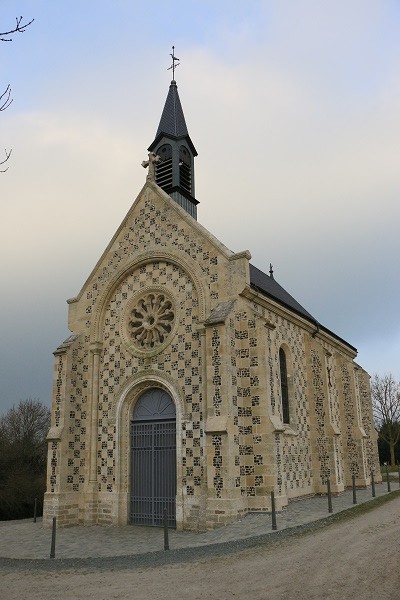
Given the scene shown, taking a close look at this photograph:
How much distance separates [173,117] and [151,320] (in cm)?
1175

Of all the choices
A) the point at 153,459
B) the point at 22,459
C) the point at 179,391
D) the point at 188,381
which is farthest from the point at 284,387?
the point at 22,459

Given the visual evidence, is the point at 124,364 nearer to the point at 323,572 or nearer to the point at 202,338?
the point at 202,338

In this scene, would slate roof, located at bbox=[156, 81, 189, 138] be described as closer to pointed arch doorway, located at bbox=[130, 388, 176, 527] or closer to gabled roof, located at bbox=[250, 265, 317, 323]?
gabled roof, located at bbox=[250, 265, 317, 323]

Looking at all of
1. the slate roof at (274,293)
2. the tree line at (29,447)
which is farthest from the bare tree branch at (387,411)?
the slate roof at (274,293)

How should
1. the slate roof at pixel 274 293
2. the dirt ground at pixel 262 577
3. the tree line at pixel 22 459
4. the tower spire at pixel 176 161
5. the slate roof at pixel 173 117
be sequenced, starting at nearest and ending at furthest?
the dirt ground at pixel 262 577 < the slate roof at pixel 274 293 < the tower spire at pixel 176 161 < the slate roof at pixel 173 117 < the tree line at pixel 22 459

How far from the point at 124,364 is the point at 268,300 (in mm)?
5665

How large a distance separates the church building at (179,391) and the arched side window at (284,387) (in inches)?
1.6

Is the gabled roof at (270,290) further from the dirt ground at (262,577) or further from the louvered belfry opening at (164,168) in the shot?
the dirt ground at (262,577)

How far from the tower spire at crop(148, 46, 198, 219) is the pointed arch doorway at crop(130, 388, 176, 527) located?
918 cm

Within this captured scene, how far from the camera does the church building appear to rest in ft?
46.9

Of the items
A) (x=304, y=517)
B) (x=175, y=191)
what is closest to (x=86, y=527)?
(x=304, y=517)

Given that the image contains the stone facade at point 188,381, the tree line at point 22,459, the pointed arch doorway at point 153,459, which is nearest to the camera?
the stone facade at point 188,381

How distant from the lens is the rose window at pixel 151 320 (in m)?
17.1

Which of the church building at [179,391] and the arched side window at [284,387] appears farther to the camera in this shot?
the arched side window at [284,387]
